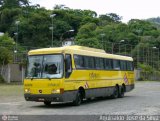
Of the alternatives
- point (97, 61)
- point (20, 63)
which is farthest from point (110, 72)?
point (20, 63)

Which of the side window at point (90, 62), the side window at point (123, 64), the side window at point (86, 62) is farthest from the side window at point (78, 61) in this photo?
the side window at point (123, 64)

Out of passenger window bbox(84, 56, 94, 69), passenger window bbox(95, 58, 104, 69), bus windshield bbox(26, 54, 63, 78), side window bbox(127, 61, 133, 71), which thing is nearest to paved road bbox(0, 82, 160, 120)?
bus windshield bbox(26, 54, 63, 78)

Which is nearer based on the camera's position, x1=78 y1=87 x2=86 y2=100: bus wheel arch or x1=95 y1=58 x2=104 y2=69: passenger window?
x1=78 y1=87 x2=86 y2=100: bus wheel arch

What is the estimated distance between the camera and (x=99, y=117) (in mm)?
15789

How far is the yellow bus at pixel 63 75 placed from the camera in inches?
791

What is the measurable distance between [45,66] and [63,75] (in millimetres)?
1006

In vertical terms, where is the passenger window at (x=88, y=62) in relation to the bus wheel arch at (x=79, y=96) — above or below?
above

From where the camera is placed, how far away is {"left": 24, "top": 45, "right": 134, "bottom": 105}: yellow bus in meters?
20.1

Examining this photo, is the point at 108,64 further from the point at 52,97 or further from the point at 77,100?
the point at 52,97

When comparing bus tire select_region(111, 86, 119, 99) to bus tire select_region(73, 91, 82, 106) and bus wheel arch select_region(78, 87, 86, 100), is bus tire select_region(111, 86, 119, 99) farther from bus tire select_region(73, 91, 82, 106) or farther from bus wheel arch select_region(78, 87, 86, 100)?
bus tire select_region(73, 91, 82, 106)

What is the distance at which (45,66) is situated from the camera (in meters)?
20.6

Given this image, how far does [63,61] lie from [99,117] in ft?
17.5

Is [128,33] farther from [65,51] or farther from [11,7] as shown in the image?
[65,51]

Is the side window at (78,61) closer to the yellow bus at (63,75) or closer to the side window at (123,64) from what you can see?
the yellow bus at (63,75)
